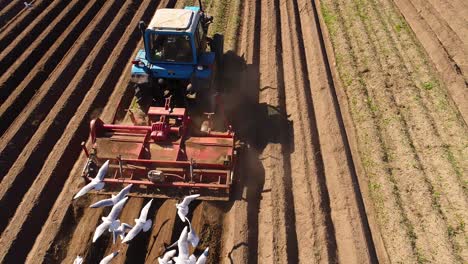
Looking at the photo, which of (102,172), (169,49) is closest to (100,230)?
(102,172)

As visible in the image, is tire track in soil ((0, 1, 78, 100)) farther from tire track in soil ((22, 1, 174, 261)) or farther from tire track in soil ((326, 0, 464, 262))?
tire track in soil ((326, 0, 464, 262))

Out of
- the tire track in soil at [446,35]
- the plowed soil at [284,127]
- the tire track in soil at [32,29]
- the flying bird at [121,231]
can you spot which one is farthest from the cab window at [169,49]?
the tire track in soil at [446,35]

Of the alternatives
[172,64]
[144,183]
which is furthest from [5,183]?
[172,64]

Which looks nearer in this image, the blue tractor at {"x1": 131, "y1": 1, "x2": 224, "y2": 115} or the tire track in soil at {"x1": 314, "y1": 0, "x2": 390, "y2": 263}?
the tire track in soil at {"x1": 314, "y1": 0, "x2": 390, "y2": 263}

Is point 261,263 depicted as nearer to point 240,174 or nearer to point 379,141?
point 240,174

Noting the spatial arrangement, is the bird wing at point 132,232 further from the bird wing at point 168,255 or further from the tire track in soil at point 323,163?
the tire track in soil at point 323,163

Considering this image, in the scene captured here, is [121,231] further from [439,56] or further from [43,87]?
[439,56]

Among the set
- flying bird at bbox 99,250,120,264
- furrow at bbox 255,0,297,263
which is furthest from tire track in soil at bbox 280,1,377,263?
flying bird at bbox 99,250,120,264
